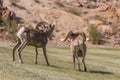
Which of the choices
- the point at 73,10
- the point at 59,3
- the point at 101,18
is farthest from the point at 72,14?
the point at 101,18

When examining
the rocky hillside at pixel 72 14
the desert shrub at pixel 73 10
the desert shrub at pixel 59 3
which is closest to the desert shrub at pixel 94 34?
the rocky hillside at pixel 72 14

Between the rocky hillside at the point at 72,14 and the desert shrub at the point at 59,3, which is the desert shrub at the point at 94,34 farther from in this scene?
the desert shrub at the point at 59,3

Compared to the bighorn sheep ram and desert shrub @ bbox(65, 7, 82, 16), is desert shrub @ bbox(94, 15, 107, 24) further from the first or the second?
the bighorn sheep ram

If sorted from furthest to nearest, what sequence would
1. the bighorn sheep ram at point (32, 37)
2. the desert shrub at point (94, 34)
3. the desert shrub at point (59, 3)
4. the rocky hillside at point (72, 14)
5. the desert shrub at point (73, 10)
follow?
the desert shrub at point (59, 3) → the desert shrub at point (73, 10) → the rocky hillside at point (72, 14) → the desert shrub at point (94, 34) → the bighorn sheep ram at point (32, 37)

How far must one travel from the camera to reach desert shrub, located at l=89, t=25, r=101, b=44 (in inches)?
2411

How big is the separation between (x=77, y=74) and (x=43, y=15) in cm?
4651

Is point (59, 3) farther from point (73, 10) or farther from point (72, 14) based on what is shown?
point (72, 14)

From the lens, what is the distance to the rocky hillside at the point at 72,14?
66219mm

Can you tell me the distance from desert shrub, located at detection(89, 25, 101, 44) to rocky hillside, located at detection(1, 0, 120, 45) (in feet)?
6.18

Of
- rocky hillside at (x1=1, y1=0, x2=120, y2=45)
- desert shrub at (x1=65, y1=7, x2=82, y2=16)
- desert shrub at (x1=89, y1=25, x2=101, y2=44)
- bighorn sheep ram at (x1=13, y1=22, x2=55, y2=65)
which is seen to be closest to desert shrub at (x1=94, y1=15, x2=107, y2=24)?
rocky hillside at (x1=1, y1=0, x2=120, y2=45)

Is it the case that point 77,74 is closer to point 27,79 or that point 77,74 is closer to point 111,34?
point 27,79

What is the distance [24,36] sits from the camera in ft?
78.0

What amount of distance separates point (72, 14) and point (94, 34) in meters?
11.3

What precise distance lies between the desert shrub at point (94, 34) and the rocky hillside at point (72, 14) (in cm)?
188
